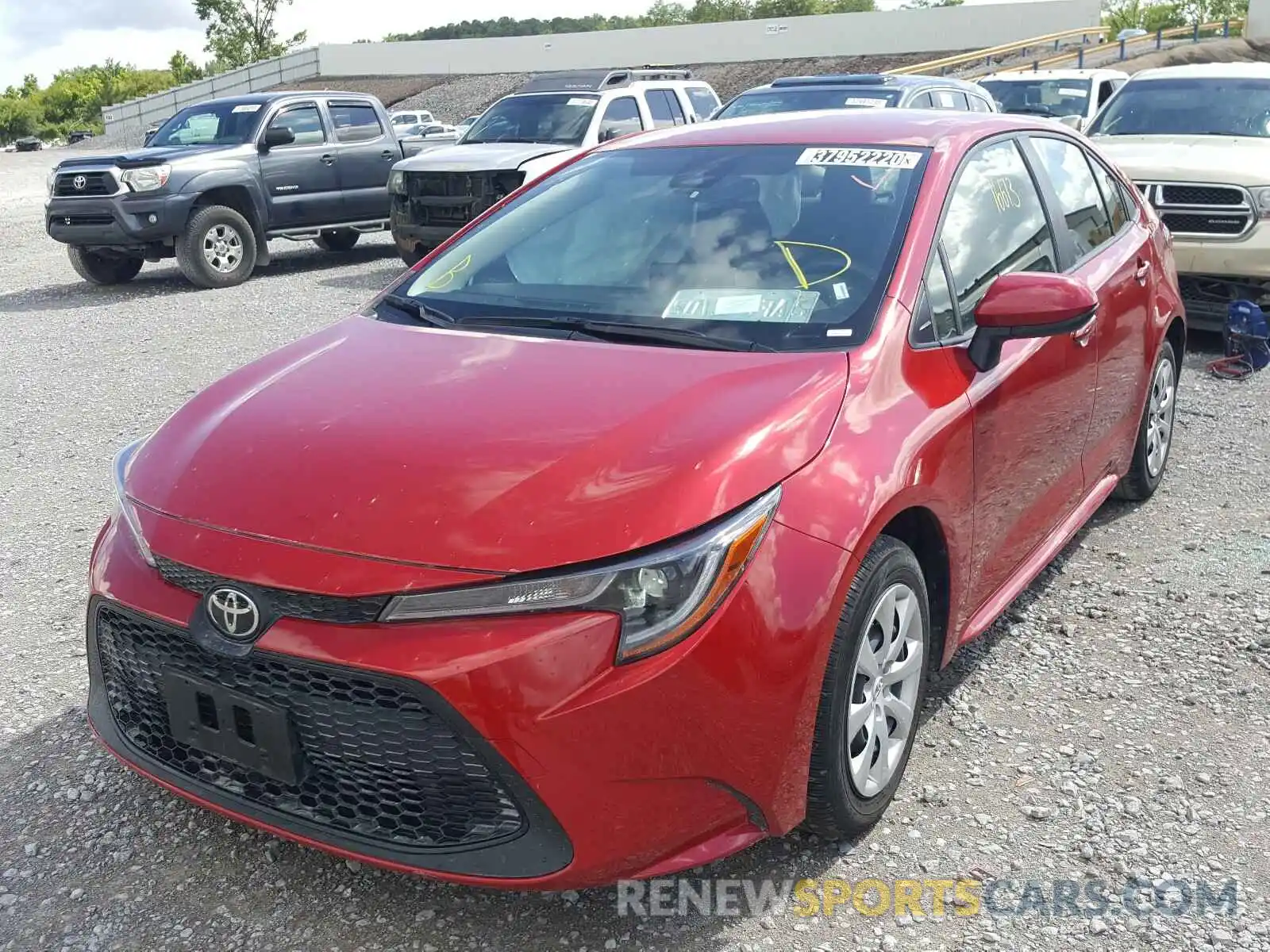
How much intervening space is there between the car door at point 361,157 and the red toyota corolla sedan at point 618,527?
9.96 meters

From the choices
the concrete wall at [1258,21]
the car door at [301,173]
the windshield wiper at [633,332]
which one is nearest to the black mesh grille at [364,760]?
the windshield wiper at [633,332]

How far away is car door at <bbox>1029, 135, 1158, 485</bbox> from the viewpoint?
161 inches

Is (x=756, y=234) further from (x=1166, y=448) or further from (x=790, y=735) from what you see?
(x=1166, y=448)

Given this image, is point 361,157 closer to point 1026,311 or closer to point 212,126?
point 212,126

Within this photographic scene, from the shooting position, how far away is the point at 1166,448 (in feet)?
17.5

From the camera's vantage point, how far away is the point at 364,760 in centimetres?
235

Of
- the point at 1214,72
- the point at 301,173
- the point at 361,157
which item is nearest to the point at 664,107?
the point at 361,157

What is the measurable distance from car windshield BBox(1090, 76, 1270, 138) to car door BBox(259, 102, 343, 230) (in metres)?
7.74

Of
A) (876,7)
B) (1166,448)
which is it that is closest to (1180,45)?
(1166,448)

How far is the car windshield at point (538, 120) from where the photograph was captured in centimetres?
1173

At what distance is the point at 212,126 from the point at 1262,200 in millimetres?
10064

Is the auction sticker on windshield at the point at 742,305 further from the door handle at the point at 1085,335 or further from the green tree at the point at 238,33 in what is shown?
the green tree at the point at 238,33

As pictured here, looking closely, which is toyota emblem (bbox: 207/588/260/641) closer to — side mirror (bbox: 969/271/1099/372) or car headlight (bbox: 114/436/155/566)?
car headlight (bbox: 114/436/155/566)

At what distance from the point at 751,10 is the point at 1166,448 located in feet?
313
